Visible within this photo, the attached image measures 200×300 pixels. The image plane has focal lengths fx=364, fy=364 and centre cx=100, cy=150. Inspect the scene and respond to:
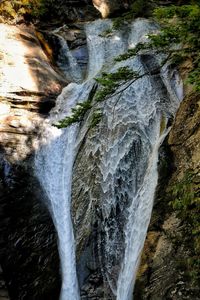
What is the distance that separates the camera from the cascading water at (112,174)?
711 centimetres

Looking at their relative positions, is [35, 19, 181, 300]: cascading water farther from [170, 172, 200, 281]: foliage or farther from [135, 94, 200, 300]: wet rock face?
[170, 172, 200, 281]: foliage

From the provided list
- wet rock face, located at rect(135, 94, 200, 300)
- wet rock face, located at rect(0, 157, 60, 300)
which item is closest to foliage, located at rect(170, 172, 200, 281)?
wet rock face, located at rect(135, 94, 200, 300)

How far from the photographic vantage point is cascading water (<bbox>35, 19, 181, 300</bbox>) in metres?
7.11

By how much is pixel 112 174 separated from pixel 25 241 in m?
2.38

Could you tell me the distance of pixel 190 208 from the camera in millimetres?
5824

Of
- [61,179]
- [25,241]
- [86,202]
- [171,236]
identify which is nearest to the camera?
[171,236]

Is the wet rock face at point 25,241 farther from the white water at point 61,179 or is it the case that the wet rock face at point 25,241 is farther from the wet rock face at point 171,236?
the wet rock face at point 171,236

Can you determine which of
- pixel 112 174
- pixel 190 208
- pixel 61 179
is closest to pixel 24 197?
pixel 61 179

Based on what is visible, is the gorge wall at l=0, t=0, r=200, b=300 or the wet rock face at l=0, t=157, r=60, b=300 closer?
the gorge wall at l=0, t=0, r=200, b=300

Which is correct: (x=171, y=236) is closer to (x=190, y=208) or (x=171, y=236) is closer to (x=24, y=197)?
(x=190, y=208)

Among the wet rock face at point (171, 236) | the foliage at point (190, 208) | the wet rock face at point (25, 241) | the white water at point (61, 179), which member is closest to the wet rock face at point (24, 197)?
the wet rock face at point (25, 241)

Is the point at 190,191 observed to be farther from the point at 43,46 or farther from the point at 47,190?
the point at 43,46

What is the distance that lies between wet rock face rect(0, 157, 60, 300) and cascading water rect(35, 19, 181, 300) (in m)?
0.28

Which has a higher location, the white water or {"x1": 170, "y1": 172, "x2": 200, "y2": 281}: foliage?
the white water
